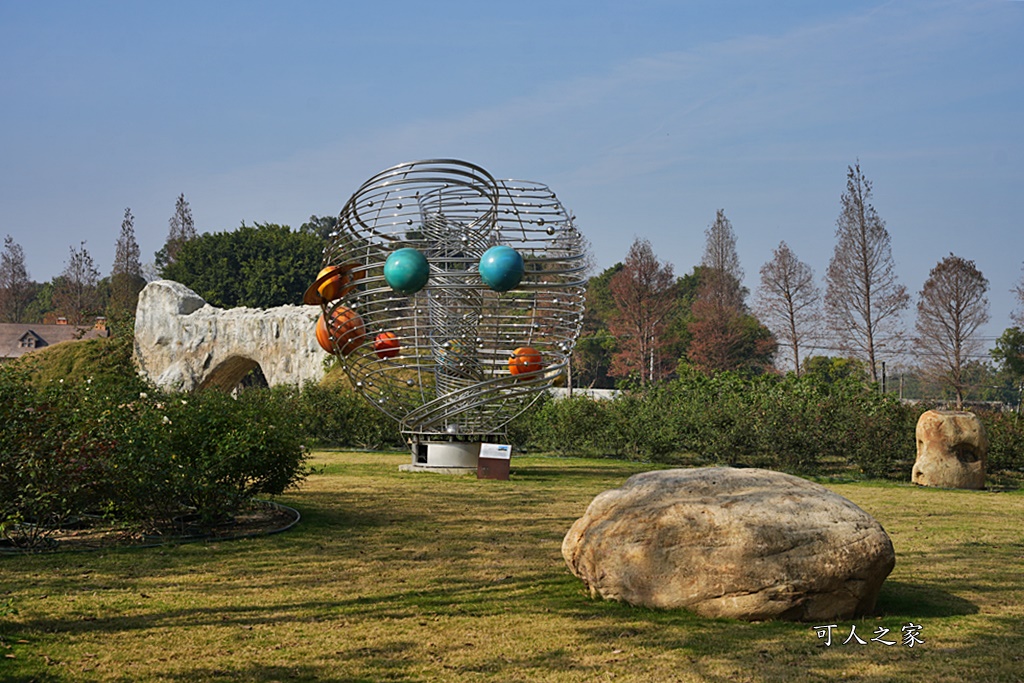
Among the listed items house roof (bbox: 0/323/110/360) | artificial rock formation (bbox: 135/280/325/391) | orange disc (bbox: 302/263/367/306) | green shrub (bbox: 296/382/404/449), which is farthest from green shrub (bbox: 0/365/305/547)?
house roof (bbox: 0/323/110/360)

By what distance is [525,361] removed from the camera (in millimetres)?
12641

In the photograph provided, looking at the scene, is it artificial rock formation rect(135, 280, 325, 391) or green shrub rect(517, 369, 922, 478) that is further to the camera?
artificial rock formation rect(135, 280, 325, 391)

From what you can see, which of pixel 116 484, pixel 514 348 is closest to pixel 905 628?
pixel 116 484

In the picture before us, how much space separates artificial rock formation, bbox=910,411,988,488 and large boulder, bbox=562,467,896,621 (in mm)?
8968

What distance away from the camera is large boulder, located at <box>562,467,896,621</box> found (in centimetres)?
488

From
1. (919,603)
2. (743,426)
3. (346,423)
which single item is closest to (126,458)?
(919,603)

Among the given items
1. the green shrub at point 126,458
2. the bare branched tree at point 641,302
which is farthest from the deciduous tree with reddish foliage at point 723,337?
the green shrub at point 126,458

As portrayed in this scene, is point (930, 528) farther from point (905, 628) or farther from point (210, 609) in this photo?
point (210, 609)

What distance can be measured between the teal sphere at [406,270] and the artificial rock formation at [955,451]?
308 inches

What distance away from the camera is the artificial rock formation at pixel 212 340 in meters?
27.6

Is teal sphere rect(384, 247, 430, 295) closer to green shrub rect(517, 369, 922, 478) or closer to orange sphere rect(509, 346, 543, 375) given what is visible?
orange sphere rect(509, 346, 543, 375)

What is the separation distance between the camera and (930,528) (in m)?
8.74

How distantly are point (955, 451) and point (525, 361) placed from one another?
6472 millimetres

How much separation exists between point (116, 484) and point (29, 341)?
5300cm
